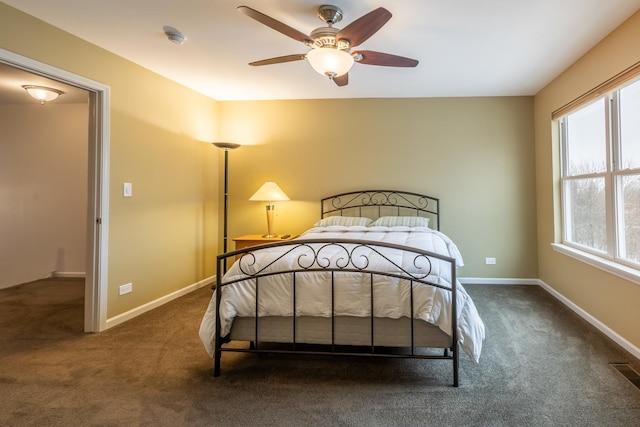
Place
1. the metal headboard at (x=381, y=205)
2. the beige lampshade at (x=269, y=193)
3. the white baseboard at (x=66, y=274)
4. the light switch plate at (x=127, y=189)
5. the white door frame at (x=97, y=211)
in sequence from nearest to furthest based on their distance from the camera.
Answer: the white door frame at (x=97, y=211), the light switch plate at (x=127, y=189), the beige lampshade at (x=269, y=193), the metal headboard at (x=381, y=205), the white baseboard at (x=66, y=274)

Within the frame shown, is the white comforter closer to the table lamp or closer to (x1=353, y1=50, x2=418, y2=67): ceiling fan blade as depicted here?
(x1=353, y1=50, x2=418, y2=67): ceiling fan blade

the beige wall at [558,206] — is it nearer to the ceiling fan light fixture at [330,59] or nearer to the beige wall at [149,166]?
the ceiling fan light fixture at [330,59]

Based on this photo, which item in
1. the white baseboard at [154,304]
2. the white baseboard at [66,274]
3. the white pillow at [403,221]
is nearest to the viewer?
the white baseboard at [154,304]

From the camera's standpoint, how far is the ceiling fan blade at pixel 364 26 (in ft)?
5.81

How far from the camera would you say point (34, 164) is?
4520mm

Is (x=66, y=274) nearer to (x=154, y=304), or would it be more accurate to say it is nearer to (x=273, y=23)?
(x=154, y=304)

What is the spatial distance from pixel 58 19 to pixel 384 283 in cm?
302

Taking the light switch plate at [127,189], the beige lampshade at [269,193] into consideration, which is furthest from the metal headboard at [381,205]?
the light switch plate at [127,189]

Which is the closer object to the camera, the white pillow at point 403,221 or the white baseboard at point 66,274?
the white pillow at point 403,221

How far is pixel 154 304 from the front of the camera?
331cm

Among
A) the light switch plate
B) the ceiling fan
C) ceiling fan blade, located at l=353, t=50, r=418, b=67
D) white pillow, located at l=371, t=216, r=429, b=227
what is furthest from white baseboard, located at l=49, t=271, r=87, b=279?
ceiling fan blade, located at l=353, t=50, r=418, b=67

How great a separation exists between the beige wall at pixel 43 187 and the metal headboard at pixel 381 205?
363 centimetres

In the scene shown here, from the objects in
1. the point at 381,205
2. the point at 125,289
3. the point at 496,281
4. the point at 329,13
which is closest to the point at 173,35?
the point at 329,13

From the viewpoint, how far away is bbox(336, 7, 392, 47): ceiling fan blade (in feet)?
5.81
